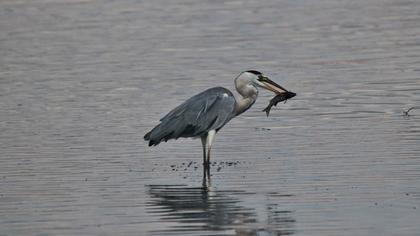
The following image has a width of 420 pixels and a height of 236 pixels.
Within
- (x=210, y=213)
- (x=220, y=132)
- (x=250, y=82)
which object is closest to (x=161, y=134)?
(x=250, y=82)

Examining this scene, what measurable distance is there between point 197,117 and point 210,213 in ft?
10.2

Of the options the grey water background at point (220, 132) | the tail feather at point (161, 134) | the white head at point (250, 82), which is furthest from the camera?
the white head at point (250, 82)

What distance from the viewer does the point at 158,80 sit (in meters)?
23.1

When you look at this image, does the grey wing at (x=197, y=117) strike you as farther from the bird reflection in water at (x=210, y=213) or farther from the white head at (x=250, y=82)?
the bird reflection in water at (x=210, y=213)

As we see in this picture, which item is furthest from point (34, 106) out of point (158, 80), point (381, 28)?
point (381, 28)

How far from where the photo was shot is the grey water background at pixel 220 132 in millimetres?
12484

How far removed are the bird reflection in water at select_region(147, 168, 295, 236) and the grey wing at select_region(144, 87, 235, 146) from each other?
1.33m

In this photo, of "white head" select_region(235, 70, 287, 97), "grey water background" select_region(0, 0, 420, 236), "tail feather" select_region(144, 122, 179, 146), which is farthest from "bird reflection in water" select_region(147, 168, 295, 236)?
"white head" select_region(235, 70, 287, 97)

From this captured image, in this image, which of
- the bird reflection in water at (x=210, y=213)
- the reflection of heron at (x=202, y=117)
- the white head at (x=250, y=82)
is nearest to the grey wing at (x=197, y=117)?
the reflection of heron at (x=202, y=117)

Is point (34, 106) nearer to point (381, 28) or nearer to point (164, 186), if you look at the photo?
point (164, 186)

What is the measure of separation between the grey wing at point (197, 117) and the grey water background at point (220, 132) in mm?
375

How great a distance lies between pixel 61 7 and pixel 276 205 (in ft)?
81.2

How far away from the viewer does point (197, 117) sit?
51.1 feet

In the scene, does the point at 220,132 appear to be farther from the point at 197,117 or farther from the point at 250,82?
the point at 197,117
